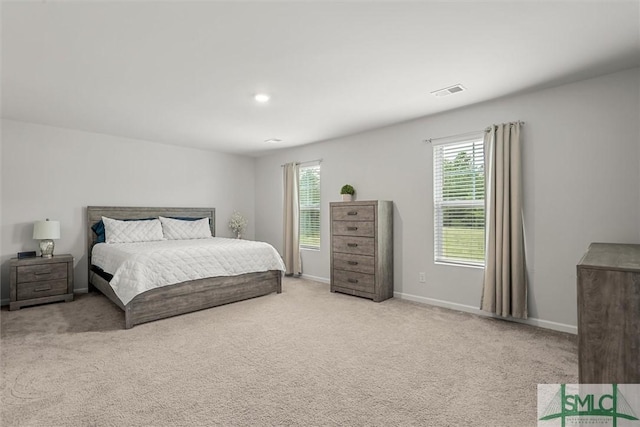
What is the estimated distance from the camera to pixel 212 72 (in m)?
2.83

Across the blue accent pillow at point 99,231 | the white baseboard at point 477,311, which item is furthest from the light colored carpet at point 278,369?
the blue accent pillow at point 99,231

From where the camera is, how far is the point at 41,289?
4.06 m

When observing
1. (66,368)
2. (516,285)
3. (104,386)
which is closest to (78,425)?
(104,386)

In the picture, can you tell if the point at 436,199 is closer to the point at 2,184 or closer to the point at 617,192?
the point at 617,192

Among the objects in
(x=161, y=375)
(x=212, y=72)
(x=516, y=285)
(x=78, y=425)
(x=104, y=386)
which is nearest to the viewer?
(x=78, y=425)

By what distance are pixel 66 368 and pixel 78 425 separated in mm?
859

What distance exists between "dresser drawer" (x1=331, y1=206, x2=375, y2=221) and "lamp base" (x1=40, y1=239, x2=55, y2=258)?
12.4 ft

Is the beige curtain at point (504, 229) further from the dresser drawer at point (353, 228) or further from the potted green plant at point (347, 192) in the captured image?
the potted green plant at point (347, 192)

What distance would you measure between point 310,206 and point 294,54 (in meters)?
3.51

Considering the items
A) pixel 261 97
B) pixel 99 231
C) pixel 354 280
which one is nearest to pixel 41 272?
pixel 99 231

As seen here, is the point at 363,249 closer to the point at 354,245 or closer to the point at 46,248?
the point at 354,245

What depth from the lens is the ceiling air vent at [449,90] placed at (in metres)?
3.16

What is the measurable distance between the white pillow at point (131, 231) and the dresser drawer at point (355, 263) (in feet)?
9.11

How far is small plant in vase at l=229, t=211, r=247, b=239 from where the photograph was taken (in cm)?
645
